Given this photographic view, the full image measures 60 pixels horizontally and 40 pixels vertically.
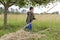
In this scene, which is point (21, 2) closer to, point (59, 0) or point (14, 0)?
point (14, 0)

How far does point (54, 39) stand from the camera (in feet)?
35.7

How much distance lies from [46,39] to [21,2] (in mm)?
5881

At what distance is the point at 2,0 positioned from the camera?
1400 cm

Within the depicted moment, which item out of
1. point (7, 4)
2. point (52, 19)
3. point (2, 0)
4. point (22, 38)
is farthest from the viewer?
point (52, 19)

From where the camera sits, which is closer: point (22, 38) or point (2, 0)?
point (22, 38)

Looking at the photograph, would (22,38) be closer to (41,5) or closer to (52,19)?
(41,5)

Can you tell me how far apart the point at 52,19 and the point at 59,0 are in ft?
14.8

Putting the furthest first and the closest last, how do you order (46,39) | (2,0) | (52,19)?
1. (52,19)
2. (2,0)
3. (46,39)

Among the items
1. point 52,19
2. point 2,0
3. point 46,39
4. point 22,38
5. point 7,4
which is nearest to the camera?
point 22,38

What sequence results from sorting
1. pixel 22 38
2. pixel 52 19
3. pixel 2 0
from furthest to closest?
pixel 52 19
pixel 2 0
pixel 22 38

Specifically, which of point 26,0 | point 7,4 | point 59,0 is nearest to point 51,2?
point 59,0

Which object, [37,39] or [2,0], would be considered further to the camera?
[2,0]

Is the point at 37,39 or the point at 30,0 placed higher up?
the point at 30,0

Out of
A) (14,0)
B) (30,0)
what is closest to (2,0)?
(14,0)
